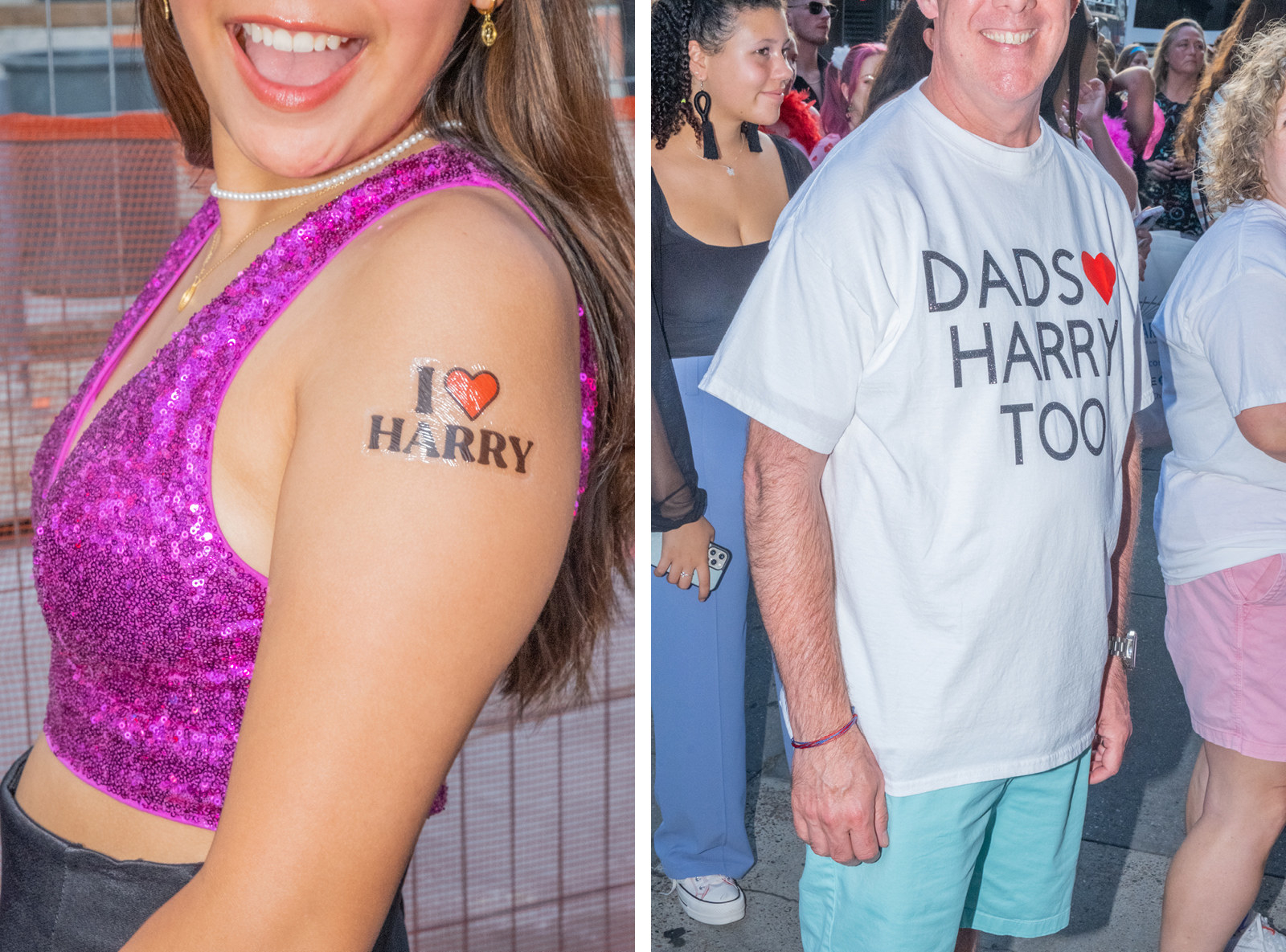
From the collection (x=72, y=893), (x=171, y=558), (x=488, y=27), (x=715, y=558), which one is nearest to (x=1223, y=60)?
(x=715, y=558)

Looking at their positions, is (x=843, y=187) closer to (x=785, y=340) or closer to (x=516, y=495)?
(x=785, y=340)

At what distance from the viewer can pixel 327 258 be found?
0.89 meters

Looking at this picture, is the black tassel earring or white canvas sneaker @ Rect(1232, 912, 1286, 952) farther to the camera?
white canvas sneaker @ Rect(1232, 912, 1286, 952)

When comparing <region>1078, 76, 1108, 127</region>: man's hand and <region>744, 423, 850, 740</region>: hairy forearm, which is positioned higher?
<region>1078, 76, 1108, 127</region>: man's hand

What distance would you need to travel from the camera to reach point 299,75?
98 cm

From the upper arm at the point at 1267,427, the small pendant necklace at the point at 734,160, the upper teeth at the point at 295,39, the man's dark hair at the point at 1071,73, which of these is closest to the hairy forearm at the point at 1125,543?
the upper arm at the point at 1267,427

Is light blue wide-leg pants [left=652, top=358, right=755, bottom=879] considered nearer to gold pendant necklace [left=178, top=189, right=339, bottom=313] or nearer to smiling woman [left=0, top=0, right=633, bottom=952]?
smiling woman [left=0, top=0, right=633, bottom=952]

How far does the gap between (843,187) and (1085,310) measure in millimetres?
348

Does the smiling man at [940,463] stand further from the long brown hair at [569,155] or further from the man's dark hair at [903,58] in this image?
the long brown hair at [569,155]

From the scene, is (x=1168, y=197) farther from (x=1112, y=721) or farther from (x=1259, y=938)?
(x=1259, y=938)

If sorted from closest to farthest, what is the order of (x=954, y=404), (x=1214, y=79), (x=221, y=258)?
(x=221, y=258) → (x=954, y=404) → (x=1214, y=79)

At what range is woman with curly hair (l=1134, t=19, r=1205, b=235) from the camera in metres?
1.57

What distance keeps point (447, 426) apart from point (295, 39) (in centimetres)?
42

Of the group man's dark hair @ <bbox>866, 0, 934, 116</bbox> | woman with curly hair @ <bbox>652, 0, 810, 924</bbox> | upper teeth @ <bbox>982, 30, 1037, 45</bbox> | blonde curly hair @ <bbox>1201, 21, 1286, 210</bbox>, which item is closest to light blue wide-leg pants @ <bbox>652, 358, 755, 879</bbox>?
woman with curly hair @ <bbox>652, 0, 810, 924</bbox>
